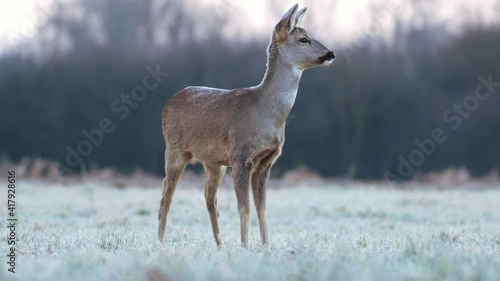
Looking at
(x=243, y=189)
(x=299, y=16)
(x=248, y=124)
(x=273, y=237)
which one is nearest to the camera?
(x=243, y=189)

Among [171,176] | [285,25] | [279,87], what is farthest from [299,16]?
[171,176]

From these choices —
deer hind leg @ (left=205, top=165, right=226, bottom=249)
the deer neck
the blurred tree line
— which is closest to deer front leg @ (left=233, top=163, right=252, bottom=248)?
the deer neck

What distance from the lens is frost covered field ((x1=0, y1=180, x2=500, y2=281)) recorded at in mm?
5145

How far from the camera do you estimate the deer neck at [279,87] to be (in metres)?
7.92

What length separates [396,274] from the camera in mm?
5055

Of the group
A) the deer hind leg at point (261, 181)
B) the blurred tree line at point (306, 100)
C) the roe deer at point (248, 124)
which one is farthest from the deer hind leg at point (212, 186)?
the blurred tree line at point (306, 100)

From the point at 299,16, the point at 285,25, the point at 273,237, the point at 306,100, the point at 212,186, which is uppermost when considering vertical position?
the point at 299,16

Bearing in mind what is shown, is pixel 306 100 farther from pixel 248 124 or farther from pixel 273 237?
pixel 248 124

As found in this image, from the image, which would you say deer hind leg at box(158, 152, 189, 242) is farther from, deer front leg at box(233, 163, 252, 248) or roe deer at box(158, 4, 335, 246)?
→ deer front leg at box(233, 163, 252, 248)

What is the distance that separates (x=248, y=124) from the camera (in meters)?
7.77

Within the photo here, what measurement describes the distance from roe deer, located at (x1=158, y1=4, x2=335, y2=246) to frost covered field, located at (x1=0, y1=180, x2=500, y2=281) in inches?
21.2

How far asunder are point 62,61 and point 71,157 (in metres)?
3.46

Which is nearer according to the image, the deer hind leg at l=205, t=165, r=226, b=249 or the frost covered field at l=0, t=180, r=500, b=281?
the frost covered field at l=0, t=180, r=500, b=281

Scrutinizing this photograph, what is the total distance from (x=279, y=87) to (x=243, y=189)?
109 centimetres
